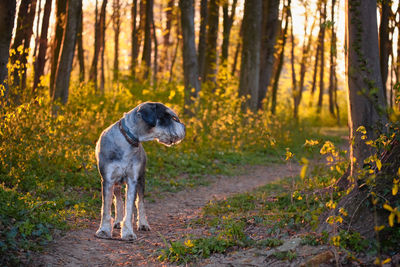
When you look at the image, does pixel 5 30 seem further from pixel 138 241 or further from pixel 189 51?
pixel 189 51

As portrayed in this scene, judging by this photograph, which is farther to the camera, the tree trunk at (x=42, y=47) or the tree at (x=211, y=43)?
the tree at (x=211, y=43)

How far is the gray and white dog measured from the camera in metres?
5.87

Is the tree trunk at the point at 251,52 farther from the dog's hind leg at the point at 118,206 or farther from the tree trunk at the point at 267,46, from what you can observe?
the dog's hind leg at the point at 118,206

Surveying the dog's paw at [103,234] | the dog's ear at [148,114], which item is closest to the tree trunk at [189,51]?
the dog's ear at [148,114]

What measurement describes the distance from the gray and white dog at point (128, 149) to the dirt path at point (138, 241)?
0.91 ft

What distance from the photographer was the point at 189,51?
14.8m

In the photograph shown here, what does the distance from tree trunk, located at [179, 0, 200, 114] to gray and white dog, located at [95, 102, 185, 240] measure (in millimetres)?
8327

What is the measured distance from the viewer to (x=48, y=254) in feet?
16.1

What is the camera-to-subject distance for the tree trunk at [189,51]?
47.8 ft

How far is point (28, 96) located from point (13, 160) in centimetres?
159

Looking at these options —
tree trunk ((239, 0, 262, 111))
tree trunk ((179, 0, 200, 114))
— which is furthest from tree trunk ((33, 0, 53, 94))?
tree trunk ((239, 0, 262, 111))

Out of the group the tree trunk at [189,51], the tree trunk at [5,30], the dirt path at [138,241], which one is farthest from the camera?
the tree trunk at [189,51]

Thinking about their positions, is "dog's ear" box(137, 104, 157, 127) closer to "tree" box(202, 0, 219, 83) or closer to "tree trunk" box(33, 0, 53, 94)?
"tree trunk" box(33, 0, 53, 94)

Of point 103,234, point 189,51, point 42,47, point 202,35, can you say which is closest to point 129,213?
point 103,234
